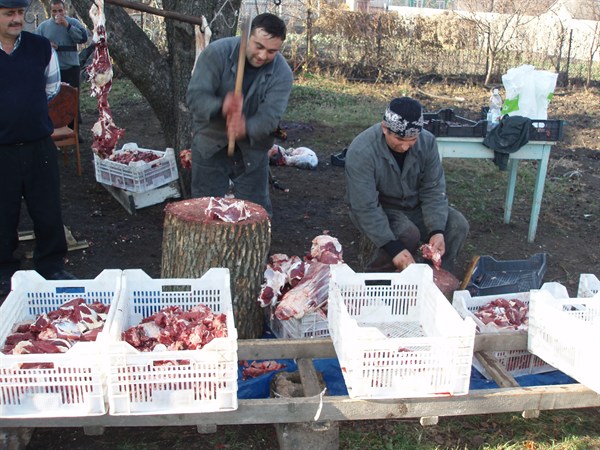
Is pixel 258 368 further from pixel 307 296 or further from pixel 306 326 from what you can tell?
pixel 307 296

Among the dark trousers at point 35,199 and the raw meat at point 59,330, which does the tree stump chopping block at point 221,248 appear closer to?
the raw meat at point 59,330

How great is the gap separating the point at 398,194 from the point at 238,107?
4.71 feet

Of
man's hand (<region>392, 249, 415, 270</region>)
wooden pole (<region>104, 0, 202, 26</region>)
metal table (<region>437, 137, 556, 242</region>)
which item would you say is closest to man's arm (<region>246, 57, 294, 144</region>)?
wooden pole (<region>104, 0, 202, 26</region>)

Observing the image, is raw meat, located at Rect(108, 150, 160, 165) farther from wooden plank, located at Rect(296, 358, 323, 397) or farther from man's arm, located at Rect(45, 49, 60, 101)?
wooden plank, located at Rect(296, 358, 323, 397)

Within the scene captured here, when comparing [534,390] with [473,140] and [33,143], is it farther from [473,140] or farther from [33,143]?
[33,143]

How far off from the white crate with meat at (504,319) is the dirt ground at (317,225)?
4.24 ft

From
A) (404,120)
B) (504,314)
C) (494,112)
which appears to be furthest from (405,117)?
(494,112)

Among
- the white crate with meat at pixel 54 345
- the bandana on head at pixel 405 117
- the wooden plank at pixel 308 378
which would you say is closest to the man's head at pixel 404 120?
the bandana on head at pixel 405 117

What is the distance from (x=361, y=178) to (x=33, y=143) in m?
2.53

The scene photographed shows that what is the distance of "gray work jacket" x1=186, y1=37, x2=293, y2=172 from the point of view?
16.5 ft

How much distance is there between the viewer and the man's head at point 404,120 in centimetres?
453

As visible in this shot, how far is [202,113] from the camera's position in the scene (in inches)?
197

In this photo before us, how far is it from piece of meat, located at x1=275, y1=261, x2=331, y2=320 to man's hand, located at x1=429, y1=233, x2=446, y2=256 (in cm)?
89

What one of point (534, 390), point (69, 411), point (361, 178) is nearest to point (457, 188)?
point (361, 178)
